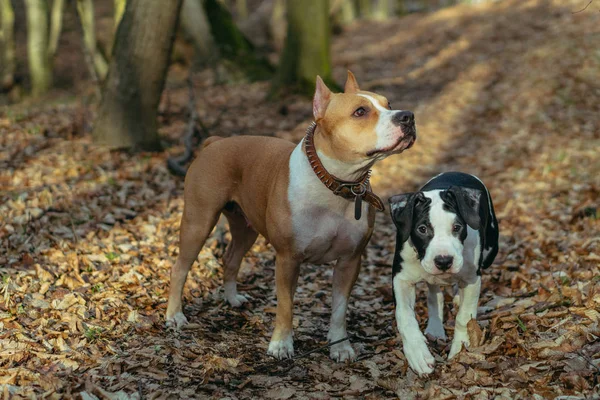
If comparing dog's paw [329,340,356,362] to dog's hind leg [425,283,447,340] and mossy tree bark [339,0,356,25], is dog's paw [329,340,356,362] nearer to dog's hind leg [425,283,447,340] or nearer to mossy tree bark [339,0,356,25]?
dog's hind leg [425,283,447,340]

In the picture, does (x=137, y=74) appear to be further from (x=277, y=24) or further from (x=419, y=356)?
(x=277, y=24)

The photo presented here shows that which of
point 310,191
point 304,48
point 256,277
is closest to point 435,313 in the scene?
point 310,191

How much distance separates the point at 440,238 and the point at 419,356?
0.89 metres

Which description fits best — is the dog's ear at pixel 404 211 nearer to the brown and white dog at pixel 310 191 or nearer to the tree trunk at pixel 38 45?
the brown and white dog at pixel 310 191

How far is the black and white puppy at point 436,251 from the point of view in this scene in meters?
4.32

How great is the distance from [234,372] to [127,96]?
603 centimetres

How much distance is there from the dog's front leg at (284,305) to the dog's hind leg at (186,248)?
92 centimetres

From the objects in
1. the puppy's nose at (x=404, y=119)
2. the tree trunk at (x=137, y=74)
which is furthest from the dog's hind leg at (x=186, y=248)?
the tree trunk at (x=137, y=74)

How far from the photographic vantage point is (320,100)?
4.83 meters

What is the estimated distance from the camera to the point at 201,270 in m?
6.84

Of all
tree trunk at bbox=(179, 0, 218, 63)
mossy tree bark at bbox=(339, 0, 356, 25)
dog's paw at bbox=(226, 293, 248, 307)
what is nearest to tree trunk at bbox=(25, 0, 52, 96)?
tree trunk at bbox=(179, 0, 218, 63)

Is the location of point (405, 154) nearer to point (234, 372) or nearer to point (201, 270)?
point (201, 270)

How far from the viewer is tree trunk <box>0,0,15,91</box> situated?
55.3 ft

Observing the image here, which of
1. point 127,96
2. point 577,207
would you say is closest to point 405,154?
point 577,207
